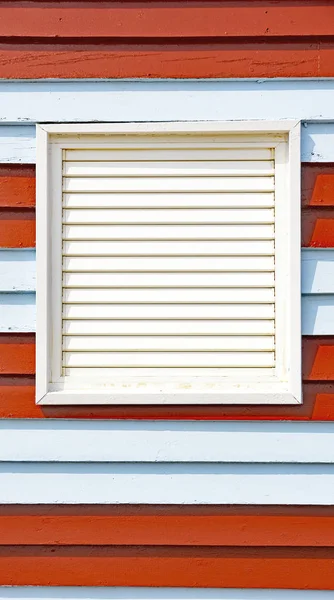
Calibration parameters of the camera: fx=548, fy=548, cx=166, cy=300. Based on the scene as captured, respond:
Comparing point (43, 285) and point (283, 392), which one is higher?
point (43, 285)

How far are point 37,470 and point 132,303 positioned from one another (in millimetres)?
655

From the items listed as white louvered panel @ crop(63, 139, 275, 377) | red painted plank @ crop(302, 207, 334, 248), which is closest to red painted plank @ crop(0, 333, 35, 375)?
white louvered panel @ crop(63, 139, 275, 377)

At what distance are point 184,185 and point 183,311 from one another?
0.44 m

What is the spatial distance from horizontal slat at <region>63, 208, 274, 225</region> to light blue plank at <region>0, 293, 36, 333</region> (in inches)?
12.4

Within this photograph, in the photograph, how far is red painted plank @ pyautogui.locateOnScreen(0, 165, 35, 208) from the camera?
6.15 ft

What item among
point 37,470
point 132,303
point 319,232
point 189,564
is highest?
point 319,232

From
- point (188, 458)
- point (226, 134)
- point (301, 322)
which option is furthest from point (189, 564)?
point (226, 134)

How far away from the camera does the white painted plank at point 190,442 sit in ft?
6.07

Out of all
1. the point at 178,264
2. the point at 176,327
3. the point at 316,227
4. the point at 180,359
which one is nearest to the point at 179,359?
the point at 180,359

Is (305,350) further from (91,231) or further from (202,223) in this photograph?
(91,231)

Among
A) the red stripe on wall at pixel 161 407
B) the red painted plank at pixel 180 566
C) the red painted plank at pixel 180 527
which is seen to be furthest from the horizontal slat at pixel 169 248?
the red painted plank at pixel 180 566

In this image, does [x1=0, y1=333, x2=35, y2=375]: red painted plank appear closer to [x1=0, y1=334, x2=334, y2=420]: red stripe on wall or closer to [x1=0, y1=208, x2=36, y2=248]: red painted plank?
[x1=0, y1=334, x2=334, y2=420]: red stripe on wall

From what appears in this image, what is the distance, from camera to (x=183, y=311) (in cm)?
190

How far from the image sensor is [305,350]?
1864 millimetres
